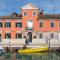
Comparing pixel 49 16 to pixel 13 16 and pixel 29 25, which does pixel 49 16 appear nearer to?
pixel 29 25

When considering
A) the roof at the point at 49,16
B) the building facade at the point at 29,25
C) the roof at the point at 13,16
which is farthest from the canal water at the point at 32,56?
the roof at the point at 13,16

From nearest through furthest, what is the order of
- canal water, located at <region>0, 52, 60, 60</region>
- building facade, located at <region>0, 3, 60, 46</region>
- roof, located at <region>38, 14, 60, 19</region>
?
canal water, located at <region>0, 52, 60, 60</region>, building facade, located at <region>0, 3, 60, 46</region>, roof, located at <region>38, 14, 60, 19</region>

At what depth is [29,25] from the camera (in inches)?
3054

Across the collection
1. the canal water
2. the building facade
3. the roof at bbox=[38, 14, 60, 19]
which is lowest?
the canal water

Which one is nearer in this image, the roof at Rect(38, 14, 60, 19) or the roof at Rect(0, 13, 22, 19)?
the roof at Rect(0, 13, 22, 19)

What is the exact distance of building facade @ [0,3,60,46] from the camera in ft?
253

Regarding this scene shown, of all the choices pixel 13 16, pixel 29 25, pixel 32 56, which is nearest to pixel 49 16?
pixel 29 25

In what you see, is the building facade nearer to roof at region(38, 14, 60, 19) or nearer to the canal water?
roof at region(38, 14, 60, 19)

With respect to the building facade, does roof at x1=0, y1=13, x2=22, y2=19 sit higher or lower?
higher

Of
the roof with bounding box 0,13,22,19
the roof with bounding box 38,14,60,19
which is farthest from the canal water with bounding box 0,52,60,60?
the roof with bounding box 0,13,22,19

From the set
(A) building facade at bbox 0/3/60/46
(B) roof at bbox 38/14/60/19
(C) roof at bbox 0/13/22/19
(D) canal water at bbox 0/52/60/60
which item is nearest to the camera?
(D) canal water at bbox 0/52/60/60

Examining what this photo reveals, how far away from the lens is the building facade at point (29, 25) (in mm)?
77125

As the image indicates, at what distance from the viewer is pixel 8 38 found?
250 feet

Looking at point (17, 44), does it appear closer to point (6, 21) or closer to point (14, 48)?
point (14, 48)
